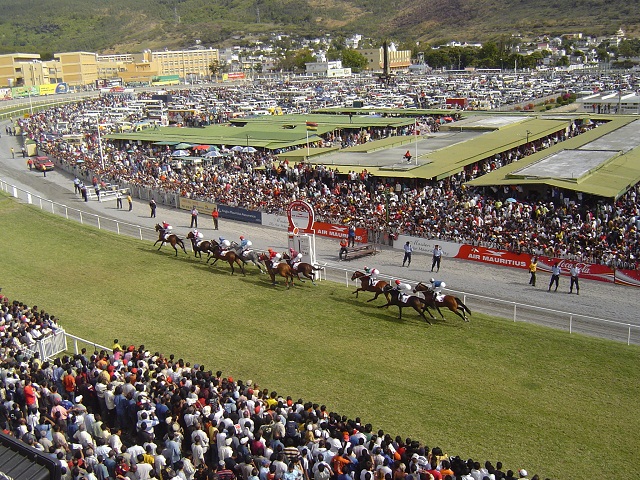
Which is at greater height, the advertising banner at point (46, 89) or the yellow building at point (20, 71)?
the yellow building at point (20, 71)

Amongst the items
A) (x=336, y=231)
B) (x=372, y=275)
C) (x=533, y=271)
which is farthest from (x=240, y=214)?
(x=533, y=271)

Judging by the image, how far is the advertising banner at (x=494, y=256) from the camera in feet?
79.4

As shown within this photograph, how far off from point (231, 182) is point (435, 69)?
130 metres

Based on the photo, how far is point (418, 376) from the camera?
51.2ft

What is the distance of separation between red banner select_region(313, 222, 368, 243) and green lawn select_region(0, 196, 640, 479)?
6371 millimetres

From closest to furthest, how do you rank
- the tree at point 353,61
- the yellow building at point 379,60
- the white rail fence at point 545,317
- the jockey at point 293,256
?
the white rail fence at point 545,317, the jockey at point 293,256, the tree at point 353,61, the yellow building at point 379,60

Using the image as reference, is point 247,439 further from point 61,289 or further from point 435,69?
point 435,69

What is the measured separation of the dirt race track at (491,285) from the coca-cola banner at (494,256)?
11.5 inches

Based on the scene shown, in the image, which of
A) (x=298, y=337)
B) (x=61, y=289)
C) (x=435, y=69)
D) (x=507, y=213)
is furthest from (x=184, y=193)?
(x=435, y=69)

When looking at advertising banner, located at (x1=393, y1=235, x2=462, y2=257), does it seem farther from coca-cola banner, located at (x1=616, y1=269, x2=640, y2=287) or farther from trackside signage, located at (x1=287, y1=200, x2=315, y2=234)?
coca-cola banner, located at (x1=616, y1=269, x2=640, y2=287)

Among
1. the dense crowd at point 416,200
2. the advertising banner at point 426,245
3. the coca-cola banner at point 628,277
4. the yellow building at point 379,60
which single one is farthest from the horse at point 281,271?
the yellow building at point 379,60

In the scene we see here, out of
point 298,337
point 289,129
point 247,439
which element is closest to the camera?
point 247,439

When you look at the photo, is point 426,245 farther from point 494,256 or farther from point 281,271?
point 281,271

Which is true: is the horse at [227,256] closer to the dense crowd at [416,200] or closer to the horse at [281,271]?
the horse at [281,271]
